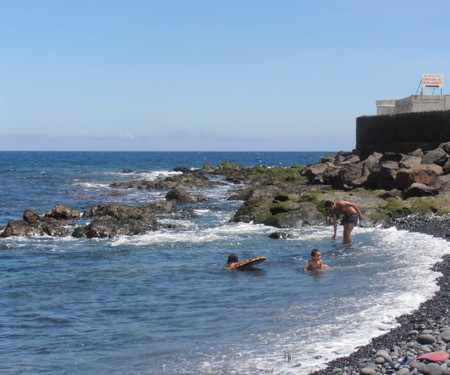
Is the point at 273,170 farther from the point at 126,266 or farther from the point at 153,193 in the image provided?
the point at 126,266

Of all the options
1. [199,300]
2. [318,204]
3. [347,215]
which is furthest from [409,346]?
[318,204]

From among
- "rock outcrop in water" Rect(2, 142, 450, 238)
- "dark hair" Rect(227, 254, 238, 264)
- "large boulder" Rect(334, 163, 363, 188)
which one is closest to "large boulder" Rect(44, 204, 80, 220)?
Answer: "rock outcrop in water" Rect(2, 142, 450, 238)

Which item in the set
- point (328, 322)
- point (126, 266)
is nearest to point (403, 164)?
point (126, 266)

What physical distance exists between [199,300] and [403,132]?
26.7 meters

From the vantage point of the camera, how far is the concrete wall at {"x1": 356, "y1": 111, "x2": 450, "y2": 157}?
105 ft

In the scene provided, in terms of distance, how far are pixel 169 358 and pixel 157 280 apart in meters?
5.38

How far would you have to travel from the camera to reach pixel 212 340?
8719 mm

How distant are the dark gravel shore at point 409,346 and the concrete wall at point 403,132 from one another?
23813 mm

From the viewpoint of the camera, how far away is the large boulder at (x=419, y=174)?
24750 mm

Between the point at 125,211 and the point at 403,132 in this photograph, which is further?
the point at 403,132

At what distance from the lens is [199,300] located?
11.3 metres

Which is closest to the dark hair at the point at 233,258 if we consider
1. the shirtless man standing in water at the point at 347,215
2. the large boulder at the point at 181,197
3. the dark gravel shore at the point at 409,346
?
the shirtless man standing in water at the point at 347,215

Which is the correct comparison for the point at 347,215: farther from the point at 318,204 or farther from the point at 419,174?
the point at 419,174

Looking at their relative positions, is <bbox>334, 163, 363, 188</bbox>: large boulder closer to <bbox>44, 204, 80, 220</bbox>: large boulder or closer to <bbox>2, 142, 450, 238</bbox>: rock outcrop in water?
<bbox>2, 142, 450, 238</bbox>: rock outcrop in water
